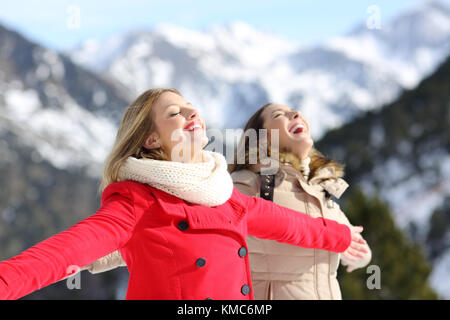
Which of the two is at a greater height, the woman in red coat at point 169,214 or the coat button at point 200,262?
the woman in red coat at point 169,214

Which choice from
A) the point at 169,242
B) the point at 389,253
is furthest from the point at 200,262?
the point at 389,253

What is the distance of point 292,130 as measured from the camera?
354 centimetres

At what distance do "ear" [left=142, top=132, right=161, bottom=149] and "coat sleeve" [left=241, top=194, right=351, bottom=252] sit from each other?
442 mm

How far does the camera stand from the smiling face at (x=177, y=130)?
2.51 metres

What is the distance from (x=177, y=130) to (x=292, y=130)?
1.16m

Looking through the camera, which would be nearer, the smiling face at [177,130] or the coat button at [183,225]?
the coat button at [183,225]

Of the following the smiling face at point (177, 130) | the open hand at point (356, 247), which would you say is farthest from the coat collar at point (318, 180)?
the smiling face at point (177, 130)

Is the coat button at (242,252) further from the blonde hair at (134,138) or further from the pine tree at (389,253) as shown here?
the pine tree at (389,253)

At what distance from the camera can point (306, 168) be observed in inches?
142

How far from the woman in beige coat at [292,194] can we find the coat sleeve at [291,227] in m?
0.23

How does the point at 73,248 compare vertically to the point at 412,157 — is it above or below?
below

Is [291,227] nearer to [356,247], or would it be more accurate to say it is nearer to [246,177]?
[356,247]

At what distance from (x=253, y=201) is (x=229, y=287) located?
1.55 ft
